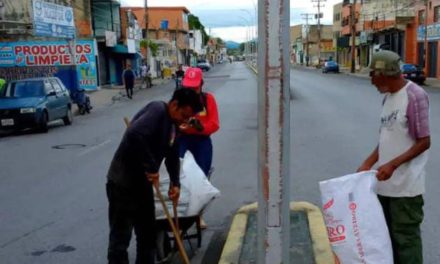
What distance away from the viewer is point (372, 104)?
2031cm

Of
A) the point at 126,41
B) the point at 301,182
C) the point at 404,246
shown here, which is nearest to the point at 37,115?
the point at 301,182

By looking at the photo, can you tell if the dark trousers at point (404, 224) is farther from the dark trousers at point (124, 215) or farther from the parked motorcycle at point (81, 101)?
the parked motorcycle at point (81, 101)

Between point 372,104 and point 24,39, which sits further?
point 24,39

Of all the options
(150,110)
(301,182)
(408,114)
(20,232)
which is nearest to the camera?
(408,114)

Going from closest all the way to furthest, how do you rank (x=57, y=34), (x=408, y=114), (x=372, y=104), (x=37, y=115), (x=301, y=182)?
(x=408, y=114), (x=301, y=182), (x=37, y=115), (x=372, y=104), (x=57, y=34)

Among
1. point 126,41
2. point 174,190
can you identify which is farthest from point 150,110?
point 126,41

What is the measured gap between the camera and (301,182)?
26.6 feet

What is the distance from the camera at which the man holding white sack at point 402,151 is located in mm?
3609

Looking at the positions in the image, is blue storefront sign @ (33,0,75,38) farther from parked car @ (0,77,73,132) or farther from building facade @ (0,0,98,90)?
parked car @ (0,77,73,132)

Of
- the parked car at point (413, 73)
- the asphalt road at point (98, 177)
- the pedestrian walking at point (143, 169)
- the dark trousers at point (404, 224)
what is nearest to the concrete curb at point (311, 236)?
the asphalt road at point (98, 177)

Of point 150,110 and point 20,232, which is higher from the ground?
point 150,110

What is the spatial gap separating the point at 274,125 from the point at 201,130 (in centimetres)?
243

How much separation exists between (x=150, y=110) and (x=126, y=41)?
41.6 meters

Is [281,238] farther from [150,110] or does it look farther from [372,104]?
[372,104]
